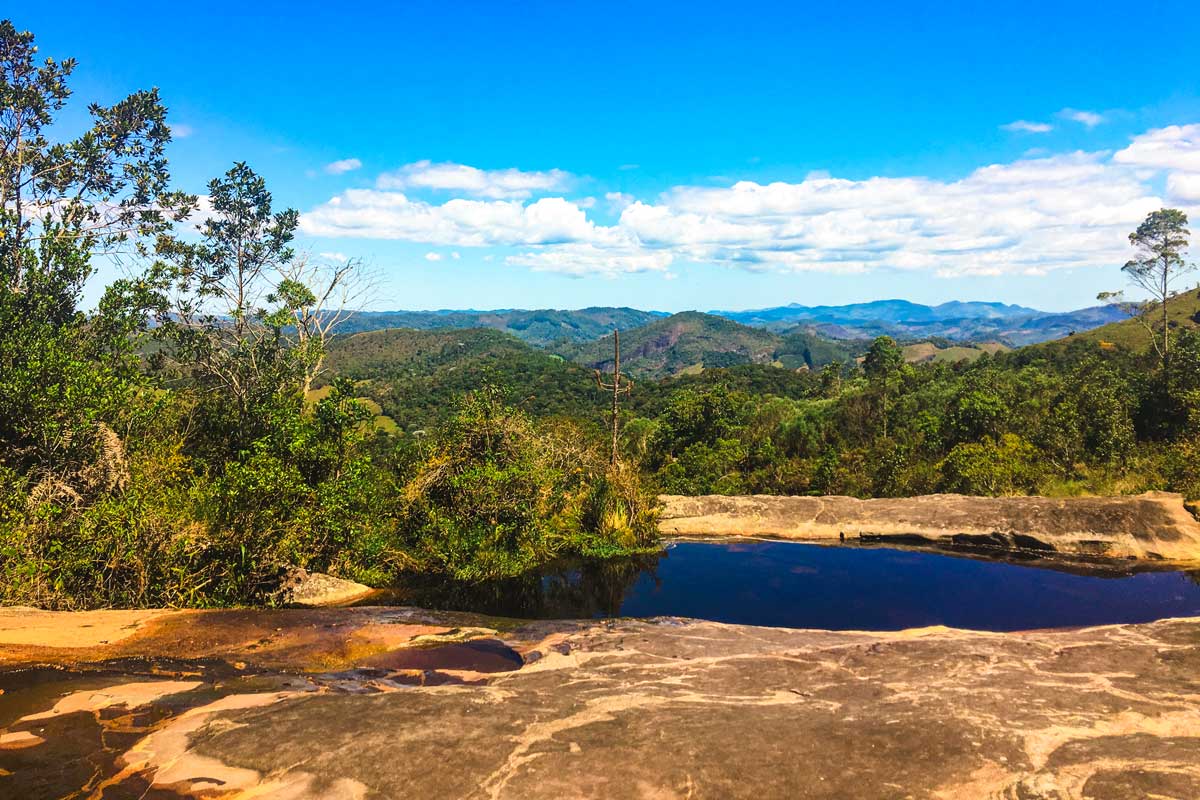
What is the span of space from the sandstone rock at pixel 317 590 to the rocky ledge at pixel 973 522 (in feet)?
32.6

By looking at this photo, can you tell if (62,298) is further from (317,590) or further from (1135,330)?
(1135,330)

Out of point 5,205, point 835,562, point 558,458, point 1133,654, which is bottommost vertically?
point 835,562

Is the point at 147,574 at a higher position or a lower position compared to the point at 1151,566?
higher

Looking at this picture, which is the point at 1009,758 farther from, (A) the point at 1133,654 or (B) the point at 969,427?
(B) the point at 969,427

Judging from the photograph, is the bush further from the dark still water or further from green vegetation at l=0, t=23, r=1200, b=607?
the dark still water

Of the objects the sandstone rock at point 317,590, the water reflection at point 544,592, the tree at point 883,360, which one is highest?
the tree at point 883,360

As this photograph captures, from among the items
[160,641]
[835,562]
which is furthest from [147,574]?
[835,562]

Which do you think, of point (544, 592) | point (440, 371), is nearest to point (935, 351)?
point (440, 371)

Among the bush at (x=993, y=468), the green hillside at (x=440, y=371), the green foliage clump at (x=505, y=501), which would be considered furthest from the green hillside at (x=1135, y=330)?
the green foliage clump at (x=505, y=501)

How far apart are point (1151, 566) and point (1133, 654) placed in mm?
8655

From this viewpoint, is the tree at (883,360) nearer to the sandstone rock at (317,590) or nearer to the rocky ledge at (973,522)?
the rocky ledge at (973,522)

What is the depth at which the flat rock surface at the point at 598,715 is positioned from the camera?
599cm

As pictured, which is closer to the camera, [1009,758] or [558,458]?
[1009,758]

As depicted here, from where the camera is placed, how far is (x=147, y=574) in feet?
40.5
